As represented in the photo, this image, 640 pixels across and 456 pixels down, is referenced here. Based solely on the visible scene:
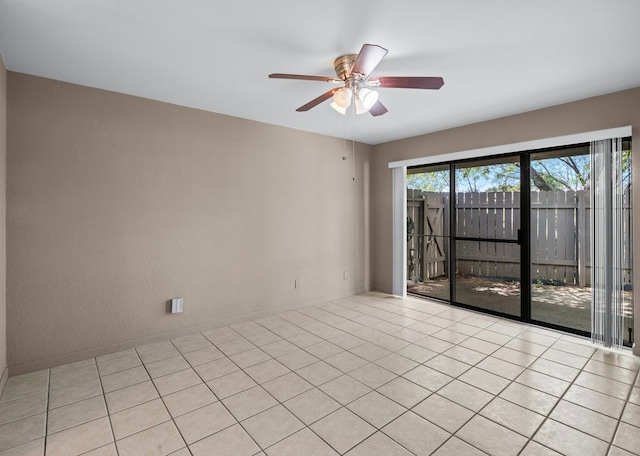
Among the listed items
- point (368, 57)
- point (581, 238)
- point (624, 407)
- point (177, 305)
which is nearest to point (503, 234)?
point (581, 238)

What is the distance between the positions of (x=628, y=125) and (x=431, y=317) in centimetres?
281

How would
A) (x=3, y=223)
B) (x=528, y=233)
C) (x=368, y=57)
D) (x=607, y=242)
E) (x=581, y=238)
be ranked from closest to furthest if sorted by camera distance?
(x=368, y=57), (x=3, y=223), (x=607, y=242), (x=581, y=238), (x=528, y=233)

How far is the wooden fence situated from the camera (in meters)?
3.78

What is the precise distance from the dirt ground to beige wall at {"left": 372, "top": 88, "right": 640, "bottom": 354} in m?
0.74

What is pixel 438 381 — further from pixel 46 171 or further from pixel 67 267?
pixel 46 171

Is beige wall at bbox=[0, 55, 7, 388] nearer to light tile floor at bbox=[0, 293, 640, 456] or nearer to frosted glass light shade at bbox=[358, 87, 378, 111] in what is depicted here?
light tile floor at bbox=[0, 293, 640, 456]

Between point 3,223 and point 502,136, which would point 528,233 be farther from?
point 3,223

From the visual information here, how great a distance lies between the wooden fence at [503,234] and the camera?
3.78 meters

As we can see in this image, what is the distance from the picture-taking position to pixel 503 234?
13.8ft

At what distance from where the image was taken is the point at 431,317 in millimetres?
4070

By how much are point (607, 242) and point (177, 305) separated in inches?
174

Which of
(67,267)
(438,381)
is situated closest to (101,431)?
(67,267)

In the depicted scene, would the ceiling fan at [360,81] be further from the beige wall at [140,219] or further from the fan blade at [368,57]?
the beige wall at [140,219]

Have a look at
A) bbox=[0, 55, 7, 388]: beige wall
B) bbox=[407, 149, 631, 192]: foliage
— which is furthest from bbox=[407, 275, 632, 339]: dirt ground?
bbox=[0, 55, 7, 388]: beige wall
